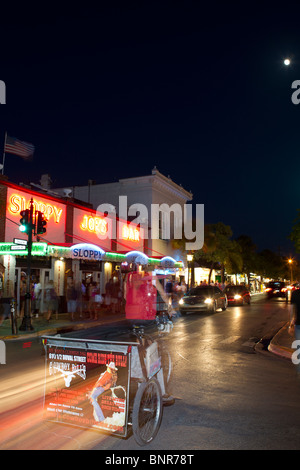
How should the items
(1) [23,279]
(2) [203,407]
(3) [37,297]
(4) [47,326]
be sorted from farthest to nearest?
(1) [23,279], (3) [37,297], (4) [47,326], (2) [203,407]

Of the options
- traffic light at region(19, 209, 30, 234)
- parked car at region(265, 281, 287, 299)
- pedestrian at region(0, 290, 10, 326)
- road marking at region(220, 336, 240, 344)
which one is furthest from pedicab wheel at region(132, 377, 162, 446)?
parked car at region(265, 281, 287, 299)

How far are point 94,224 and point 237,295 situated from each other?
39.9ft

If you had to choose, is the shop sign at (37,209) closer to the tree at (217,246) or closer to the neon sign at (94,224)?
the neon sign at (94,224)

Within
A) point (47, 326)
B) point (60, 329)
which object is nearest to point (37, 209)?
point (47, 326)

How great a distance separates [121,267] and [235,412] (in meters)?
Result: 23.3

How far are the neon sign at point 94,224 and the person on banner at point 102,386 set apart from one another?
2068 cm

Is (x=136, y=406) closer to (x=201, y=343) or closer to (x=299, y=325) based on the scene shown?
(x=299, y=325)

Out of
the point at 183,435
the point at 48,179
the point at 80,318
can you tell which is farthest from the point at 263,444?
the point at 48,179

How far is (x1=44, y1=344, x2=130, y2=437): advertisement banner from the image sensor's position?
411 cm

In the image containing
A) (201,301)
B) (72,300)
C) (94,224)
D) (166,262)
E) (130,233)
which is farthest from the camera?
(166,262)

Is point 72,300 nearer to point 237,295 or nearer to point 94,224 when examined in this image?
point 94,224

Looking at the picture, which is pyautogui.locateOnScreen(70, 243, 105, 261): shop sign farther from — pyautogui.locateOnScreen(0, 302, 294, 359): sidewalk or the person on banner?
the person on banner

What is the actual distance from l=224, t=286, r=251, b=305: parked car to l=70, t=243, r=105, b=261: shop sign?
1248 centimetres

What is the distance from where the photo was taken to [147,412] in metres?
4.40
